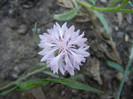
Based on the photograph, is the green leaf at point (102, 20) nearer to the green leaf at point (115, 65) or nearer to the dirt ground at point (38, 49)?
the dirt ground at point (38, 49)

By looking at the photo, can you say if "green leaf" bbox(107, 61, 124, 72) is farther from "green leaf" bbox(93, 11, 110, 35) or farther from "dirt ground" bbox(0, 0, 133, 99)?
"green leaf" bbox(93, 11, 110, 35)

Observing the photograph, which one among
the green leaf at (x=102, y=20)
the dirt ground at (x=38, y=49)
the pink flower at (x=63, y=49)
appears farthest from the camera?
the green leaf at (x=102, y=20)

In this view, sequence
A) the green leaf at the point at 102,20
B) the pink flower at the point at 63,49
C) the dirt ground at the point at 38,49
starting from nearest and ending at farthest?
the pink flower at the point at 63,49 < the dirt ground at the point at 38,49 < the green leaf at the point at 102,20

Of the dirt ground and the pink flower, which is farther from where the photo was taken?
the dirt ground

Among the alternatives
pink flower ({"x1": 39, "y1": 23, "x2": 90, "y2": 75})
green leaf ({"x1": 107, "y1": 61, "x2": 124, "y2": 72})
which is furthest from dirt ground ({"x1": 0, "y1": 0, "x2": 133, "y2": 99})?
pink flower ({"x1": 39, "y1": 23, "x2": 90, "y2": 75})

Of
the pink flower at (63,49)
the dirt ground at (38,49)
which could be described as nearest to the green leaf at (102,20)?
the dirt ground at (38,49)
